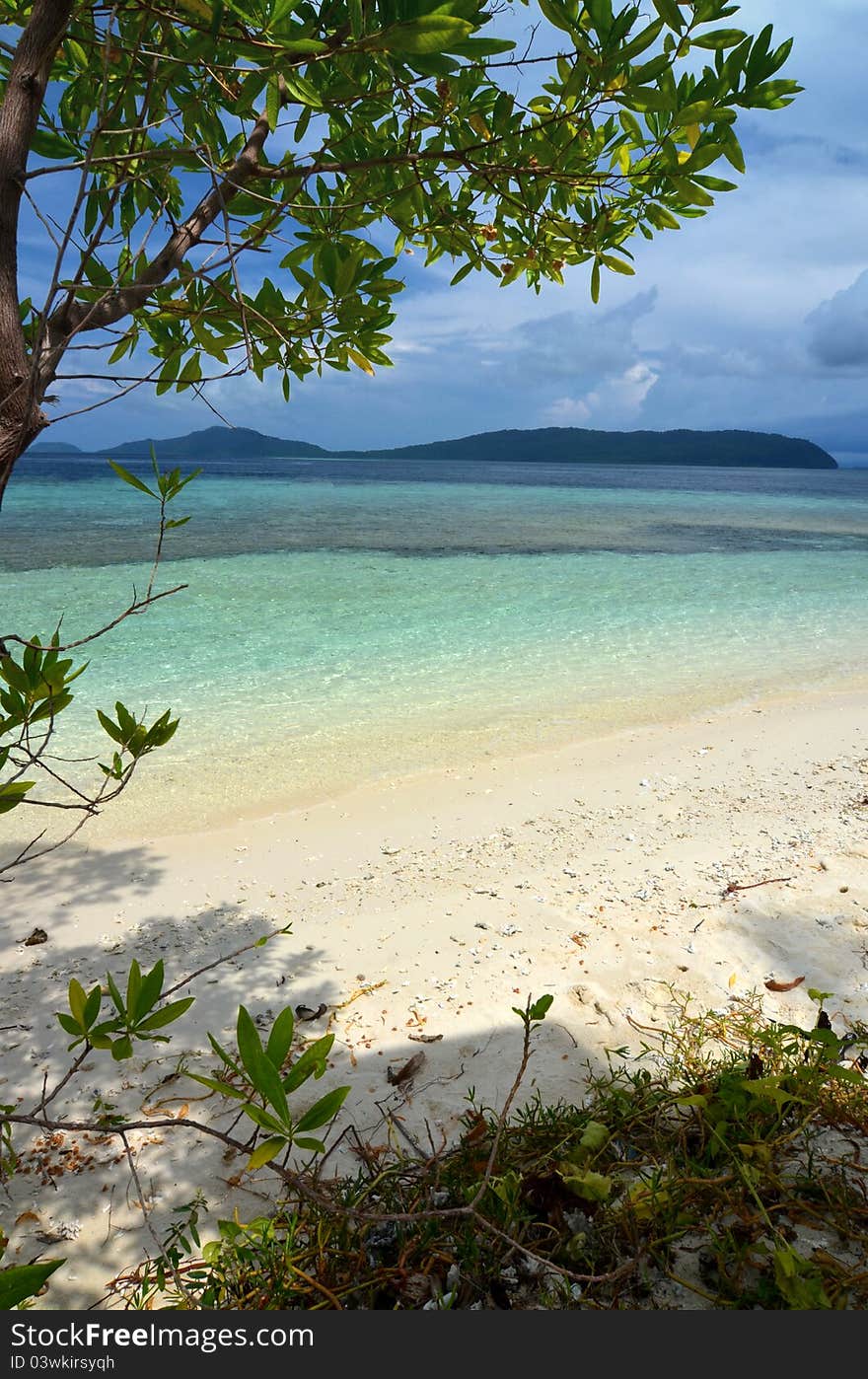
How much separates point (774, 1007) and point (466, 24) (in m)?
3.11

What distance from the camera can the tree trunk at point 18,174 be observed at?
4.81ft

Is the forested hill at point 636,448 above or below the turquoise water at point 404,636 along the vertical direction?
above

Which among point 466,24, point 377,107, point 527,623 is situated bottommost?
point 527,623

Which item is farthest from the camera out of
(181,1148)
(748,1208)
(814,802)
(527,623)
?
(527,623)

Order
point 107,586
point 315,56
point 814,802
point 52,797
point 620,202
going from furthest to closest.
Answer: point 107,586 → point 52,797 → point 814,802 → point 620,202 → point 315,56

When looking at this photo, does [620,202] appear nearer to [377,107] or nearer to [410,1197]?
[377,107]

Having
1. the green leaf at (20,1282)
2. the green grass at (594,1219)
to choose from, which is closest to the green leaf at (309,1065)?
the green grass at (594,1219)

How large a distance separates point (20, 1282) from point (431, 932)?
113 inches

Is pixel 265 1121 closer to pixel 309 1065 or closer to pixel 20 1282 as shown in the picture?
pixel 309 1065

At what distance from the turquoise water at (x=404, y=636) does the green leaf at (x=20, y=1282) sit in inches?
181

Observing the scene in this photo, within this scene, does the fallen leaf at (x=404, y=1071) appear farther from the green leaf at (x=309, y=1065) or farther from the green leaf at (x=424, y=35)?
the green leaf at (x=424, y=35)

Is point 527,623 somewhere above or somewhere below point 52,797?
above

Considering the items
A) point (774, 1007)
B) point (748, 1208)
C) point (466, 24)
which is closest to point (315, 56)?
point (466, 24)

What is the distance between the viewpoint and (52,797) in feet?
19.2
